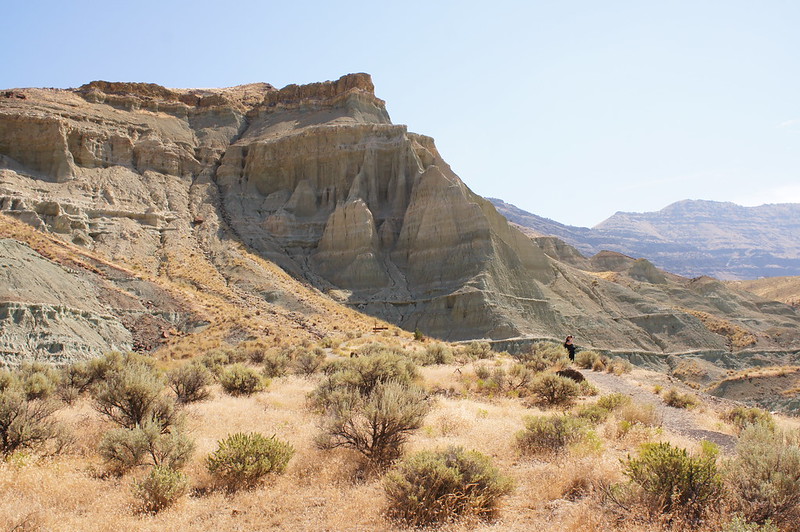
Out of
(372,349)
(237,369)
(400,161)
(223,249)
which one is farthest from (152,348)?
(400,161)

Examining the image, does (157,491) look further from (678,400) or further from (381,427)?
(678,400)

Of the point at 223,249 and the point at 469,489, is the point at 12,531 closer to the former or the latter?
the point at 469,489

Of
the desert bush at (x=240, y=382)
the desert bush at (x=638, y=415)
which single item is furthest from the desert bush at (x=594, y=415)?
the desert bush at (x=240, y=382)

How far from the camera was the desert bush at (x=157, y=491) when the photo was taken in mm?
7391

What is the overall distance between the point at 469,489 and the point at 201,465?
14.2ft

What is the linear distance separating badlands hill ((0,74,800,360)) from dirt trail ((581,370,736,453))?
1952 cm

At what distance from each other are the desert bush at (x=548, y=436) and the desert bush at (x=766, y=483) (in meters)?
2.80

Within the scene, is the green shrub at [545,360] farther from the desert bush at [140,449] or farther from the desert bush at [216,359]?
the desert bush at [140,449]

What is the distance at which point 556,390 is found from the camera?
1448cm

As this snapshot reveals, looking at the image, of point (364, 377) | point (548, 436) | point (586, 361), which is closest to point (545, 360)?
point (586, 361)

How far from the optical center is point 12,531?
6516 millimetres

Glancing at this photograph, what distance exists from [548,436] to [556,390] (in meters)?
5.17

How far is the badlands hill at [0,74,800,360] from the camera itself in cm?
3738

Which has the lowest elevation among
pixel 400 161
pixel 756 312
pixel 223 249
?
pixel 756 312
